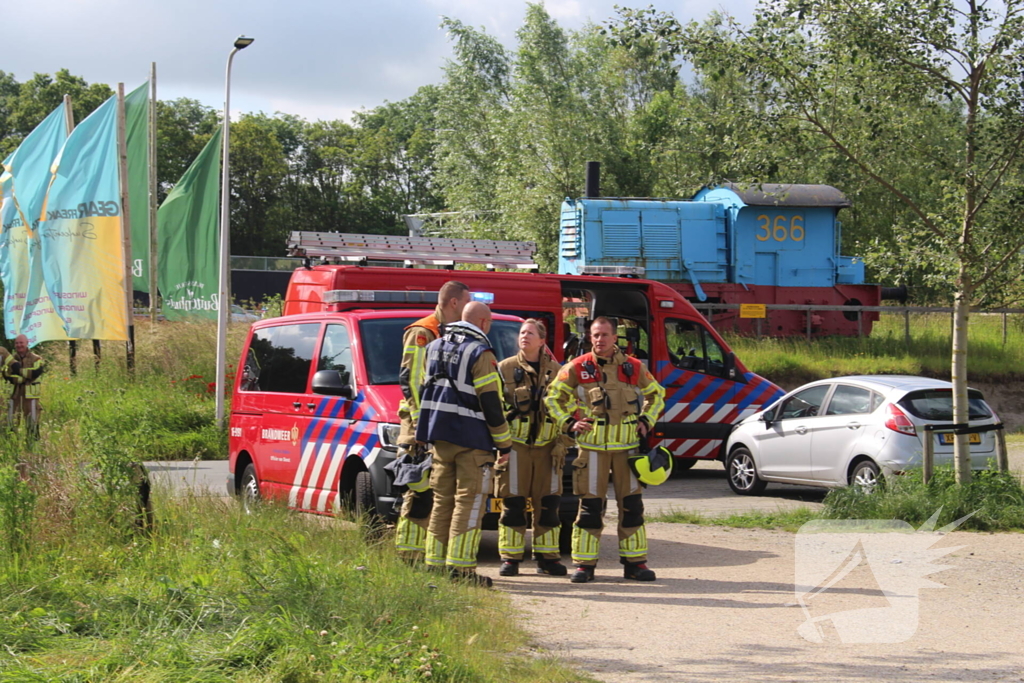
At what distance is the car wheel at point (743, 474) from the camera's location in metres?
14.3

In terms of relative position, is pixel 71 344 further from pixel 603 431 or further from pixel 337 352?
pixel 603 431

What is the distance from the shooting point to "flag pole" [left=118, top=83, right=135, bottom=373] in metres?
20.4

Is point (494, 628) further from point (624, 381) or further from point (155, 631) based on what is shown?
point (624, 381)

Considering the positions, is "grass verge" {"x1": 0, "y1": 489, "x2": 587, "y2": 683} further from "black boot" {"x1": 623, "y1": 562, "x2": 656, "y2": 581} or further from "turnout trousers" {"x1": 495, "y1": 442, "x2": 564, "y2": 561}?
"black boot" {"x1": 623, "y1": 562, "x2": 656, "y2": 581}

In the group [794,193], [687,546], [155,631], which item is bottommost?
[687,546]

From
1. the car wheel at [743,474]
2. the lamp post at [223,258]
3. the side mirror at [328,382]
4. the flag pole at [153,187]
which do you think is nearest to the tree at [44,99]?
the flag pole at [153,187]

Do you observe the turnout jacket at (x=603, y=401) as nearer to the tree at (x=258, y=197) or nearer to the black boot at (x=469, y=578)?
the black boot at (x=469, y=578)

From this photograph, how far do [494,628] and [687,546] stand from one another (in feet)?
13.5

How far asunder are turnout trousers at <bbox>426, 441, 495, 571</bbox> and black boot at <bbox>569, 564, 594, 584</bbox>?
1.01m

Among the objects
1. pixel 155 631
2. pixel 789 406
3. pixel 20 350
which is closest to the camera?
pixel 155 631

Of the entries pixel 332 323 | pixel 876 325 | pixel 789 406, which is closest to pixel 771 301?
pixel 876 325

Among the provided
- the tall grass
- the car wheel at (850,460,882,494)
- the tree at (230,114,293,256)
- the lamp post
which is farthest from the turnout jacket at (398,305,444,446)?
the tree at (230,114,293,256)

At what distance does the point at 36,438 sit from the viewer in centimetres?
959

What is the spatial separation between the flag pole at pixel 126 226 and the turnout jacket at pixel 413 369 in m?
13.9
